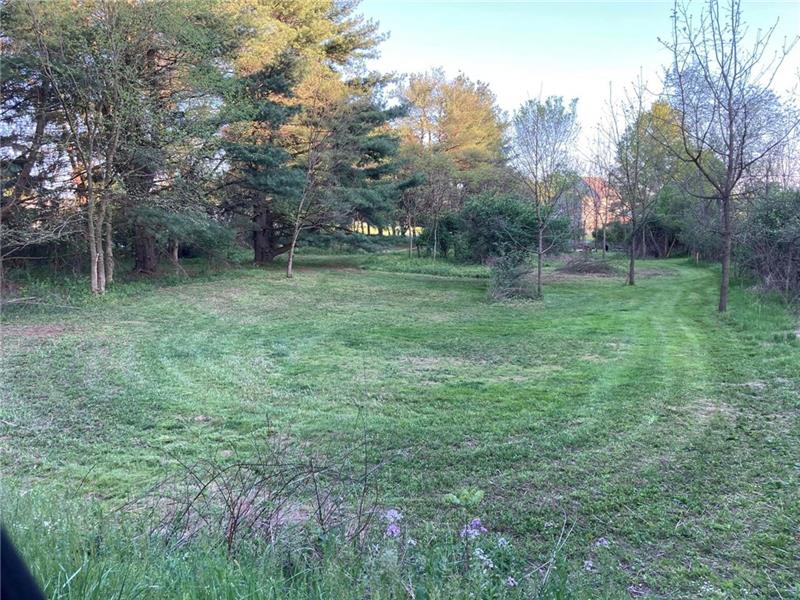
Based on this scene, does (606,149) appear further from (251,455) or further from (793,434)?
(251,455)

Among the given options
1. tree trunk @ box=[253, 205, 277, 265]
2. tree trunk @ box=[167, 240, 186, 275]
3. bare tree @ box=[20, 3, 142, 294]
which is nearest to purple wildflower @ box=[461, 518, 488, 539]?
bare tree @ box=[20, 3, 142, 294]

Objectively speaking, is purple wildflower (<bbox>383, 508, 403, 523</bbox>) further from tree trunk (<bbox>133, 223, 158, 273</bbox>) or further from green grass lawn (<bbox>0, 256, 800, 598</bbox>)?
tree trunk (<bbox>133, 223, 158, 273</bbox>)

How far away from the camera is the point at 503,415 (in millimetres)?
4492

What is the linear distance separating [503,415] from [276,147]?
526 inches

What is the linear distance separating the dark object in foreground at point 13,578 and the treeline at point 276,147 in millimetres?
10462

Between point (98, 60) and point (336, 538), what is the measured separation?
1187cm

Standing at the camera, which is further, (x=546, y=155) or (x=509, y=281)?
(x=546, y=155)

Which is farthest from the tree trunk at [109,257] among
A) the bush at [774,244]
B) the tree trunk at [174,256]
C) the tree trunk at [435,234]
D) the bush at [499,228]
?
the bush at [774,244]

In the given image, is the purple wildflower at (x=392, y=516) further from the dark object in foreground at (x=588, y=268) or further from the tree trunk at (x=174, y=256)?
the dark object in foreground at (x=588, y=268)

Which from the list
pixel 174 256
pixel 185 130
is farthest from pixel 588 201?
pixel 185 130

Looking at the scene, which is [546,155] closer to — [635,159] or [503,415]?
[635,159]

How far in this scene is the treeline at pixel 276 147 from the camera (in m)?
9.96

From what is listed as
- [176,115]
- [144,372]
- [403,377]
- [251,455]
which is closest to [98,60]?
[176,115]

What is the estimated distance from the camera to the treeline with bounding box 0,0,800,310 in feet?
32.7
